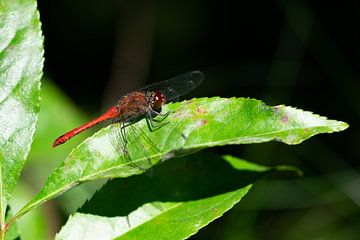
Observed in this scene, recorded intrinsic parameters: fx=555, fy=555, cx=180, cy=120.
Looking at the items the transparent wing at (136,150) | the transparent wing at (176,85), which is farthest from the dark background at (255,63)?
the transparent wing at (136,150)

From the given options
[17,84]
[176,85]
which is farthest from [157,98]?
[17,84]

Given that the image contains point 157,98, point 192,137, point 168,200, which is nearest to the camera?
point 192,137

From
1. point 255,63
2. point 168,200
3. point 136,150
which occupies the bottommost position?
point 255,63

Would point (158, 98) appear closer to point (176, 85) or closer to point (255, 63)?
point (176, 85)

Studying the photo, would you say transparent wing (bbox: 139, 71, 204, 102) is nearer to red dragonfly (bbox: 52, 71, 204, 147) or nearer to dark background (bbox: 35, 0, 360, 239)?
red dragonfly (bbox: 52, 71, 204, 147)

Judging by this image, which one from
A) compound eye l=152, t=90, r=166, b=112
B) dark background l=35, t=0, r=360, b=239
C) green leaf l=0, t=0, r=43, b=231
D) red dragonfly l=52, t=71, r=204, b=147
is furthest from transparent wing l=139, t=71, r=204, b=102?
dark background l=35, t=0, r=360, b=239

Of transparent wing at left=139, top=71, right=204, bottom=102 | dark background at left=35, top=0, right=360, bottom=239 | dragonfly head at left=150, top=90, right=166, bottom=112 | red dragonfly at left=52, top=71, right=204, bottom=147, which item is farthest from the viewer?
dark background at left=35, top=0, right=360, bottom=239
